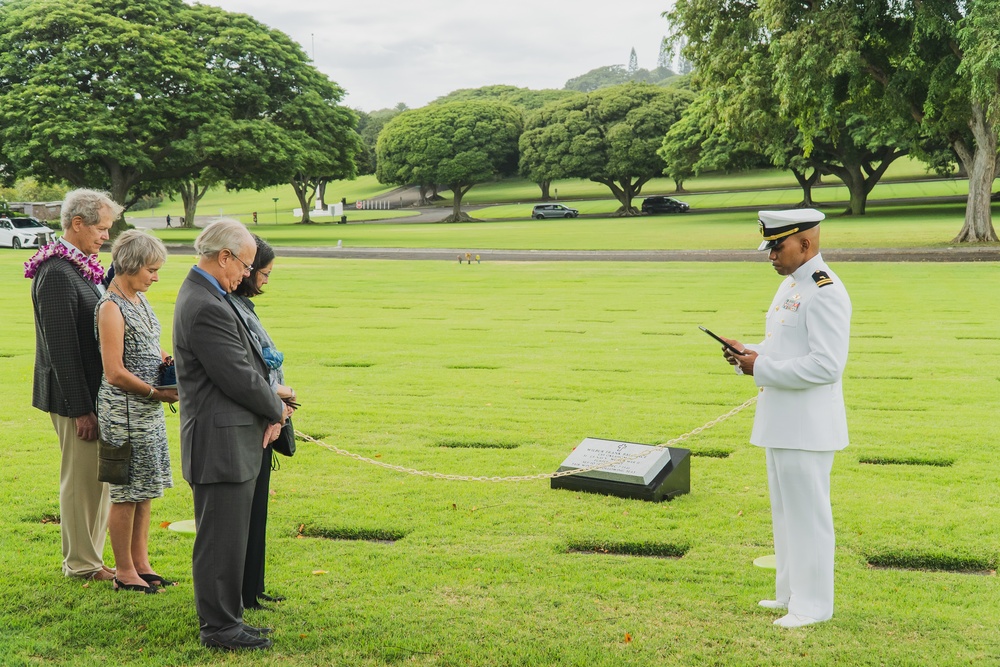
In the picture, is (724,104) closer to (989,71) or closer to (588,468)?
(989,71)

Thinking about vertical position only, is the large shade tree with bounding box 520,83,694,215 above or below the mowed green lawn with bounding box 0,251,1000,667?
above

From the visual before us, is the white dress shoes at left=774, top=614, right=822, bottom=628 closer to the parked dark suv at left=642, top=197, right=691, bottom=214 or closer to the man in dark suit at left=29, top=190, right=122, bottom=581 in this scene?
the man in dark suit at left=29, top=190, right=122, bottom=581

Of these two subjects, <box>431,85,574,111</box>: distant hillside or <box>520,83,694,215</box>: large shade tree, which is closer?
<box>520,83,694,215</box>: large shade tree

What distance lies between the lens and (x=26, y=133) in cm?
4453

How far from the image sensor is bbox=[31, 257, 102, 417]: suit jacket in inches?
210

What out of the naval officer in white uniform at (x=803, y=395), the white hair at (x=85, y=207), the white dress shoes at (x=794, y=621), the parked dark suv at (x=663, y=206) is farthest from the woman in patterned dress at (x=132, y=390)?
the parked dark suv at (x=663, y=206)

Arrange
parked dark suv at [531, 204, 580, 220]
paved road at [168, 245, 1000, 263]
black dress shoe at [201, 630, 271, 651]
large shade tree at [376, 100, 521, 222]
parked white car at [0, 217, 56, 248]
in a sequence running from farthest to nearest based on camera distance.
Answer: large shade tree at [376, 100, 521, 222] < parked dark suv at [531, 204, 580, 220] < parked white car at [0, 217, 56, 248] < paved road at [168, 245, 1000, 263] < black dress shoe at [201, 630, 271, 651]

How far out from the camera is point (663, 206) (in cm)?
7244

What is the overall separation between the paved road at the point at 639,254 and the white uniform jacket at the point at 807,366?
27.6 m

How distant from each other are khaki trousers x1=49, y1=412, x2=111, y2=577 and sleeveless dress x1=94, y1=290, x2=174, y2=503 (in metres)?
0.25

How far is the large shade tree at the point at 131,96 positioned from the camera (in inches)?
1759

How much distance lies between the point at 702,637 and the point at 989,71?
91.4 ft

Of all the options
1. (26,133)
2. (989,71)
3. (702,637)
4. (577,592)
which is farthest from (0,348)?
(26,133)

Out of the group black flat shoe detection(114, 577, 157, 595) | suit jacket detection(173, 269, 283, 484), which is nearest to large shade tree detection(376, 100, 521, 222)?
black flat shoe detection(114, 577, 157, 595)
